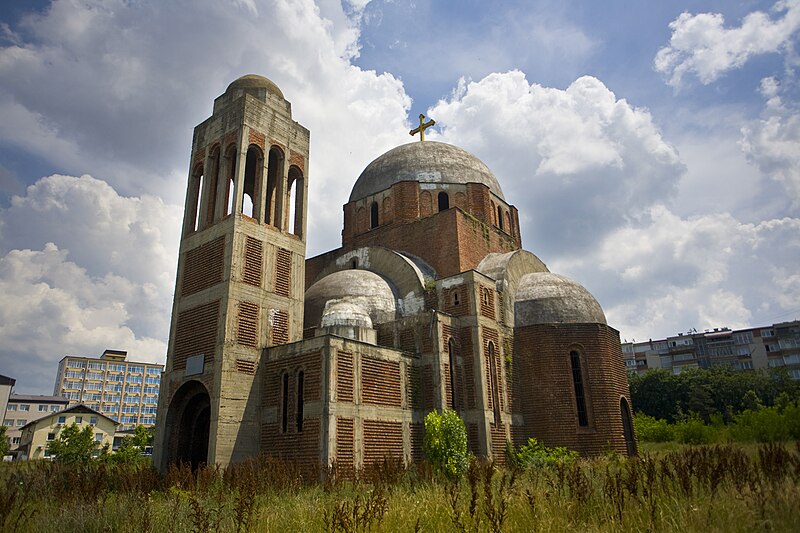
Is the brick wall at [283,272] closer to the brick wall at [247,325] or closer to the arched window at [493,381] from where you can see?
the brick wall at [247,325]

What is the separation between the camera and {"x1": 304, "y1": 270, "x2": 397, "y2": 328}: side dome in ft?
63.4

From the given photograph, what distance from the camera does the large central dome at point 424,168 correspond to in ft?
84.6

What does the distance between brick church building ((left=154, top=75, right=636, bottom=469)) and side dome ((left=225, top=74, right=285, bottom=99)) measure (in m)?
0.06

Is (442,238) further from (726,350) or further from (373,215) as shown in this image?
(726,350)

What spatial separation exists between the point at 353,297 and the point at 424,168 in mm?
9087

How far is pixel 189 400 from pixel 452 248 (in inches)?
442

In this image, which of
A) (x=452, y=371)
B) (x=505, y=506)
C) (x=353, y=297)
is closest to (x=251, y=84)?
(x=353, y=297)

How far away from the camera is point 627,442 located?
62.8ft

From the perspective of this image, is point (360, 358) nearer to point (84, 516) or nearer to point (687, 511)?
point (84, 516)

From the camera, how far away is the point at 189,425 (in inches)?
669

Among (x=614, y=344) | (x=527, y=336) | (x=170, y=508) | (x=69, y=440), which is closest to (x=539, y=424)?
(x=527, y=336)

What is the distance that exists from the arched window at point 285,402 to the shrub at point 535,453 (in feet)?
23.1

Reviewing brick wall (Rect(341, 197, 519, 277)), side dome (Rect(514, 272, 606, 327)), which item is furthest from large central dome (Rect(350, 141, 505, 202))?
side dome (Rect(514, 272, 606, 327))

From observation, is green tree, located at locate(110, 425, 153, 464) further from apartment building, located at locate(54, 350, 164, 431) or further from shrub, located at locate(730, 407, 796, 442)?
apartment building, located at locate(54, 350, 164, 431)
